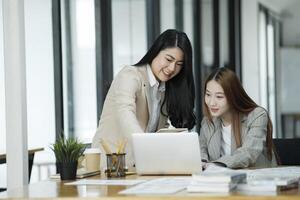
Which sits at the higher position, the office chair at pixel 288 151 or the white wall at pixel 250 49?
the white wall at pixel 250 49

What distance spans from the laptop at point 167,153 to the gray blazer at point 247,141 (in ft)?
1.40

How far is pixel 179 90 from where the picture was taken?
3.33 m

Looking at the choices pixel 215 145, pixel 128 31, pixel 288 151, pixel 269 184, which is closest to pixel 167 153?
pixel 269 184

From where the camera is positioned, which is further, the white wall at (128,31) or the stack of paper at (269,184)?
the white wall at (128,31)

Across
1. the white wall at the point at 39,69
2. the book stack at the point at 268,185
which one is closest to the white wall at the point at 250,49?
the white wall at the point at 39,69

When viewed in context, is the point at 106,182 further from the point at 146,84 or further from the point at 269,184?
the point at 146,84

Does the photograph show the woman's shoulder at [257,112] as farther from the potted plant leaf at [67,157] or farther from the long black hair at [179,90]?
the potted plant leaf at [67,157]

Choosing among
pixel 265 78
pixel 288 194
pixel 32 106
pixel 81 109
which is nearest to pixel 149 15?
pixel 81 109

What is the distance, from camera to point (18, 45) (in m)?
2.85

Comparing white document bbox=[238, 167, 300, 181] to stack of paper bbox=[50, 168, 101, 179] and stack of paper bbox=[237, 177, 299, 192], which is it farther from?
stack of paper bbox=[50, 168, 101, 179]

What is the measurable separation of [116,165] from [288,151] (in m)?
1.19

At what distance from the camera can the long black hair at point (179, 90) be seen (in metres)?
3.18

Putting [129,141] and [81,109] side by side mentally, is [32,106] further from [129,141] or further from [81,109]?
[129,141]

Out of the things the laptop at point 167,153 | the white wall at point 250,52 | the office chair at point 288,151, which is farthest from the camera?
the white wall at point 250,52
